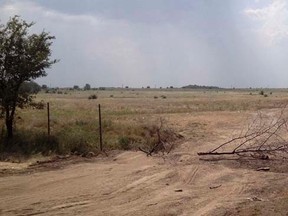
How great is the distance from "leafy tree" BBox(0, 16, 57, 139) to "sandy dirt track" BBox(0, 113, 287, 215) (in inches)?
219

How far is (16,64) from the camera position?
63.6ft

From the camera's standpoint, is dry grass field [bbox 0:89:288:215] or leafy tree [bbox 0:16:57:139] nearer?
dry grass field [bbox 0:89:288:215]

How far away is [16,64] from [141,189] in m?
9.87

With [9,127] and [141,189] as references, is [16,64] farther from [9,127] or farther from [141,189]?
[141,189]

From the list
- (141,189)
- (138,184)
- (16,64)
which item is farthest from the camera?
(16,64)

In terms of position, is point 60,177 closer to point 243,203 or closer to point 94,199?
point 94,199

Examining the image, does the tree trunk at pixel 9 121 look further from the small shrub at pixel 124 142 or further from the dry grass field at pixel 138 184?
the small shrub at pixel 124 142

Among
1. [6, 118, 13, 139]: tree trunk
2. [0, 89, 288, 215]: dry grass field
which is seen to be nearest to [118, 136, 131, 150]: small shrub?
[0, 89, 288, 215]: dry grass field

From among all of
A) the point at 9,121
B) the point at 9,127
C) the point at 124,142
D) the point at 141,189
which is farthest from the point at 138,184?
the point at 9,121

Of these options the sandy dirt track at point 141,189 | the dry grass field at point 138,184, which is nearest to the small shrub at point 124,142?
the dry grass field at point 138,184

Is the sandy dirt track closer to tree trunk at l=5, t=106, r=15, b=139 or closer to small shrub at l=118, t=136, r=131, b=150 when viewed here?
small shrub at l=118, t=136, r=131, b=150

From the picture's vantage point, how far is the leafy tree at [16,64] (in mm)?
19297

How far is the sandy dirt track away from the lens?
10.1 meters

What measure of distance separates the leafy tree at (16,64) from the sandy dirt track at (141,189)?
5574 mm
